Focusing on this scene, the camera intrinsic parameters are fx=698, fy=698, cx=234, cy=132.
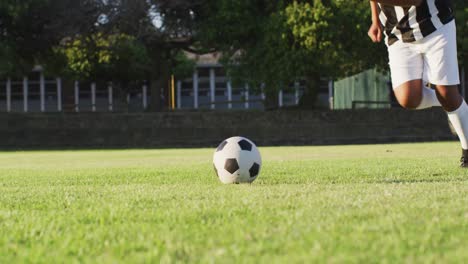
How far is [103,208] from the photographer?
5.21 m

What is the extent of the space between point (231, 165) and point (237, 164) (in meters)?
0.07

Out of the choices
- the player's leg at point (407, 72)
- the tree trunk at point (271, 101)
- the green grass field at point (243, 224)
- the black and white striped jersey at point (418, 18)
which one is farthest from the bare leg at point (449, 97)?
the tree trunk at point (271, 101)

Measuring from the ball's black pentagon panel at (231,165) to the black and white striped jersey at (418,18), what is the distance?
2.19 m

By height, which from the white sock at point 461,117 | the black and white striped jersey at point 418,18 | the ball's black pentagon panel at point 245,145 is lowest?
the ball's black pentagon panel at point 245,145

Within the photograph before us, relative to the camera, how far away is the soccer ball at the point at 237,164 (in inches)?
292

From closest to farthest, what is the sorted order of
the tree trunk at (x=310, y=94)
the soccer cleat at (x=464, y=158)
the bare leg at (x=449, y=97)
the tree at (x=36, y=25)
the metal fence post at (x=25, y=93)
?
1. the bare leg at (x=449, y=97)
2. the soccer cleat at (x=464, y=158)
3. the tree at (x=36, y=25)
4. the tree trunk at (x=310, y=94)
5. the metal fence post at (x=25, y=93)

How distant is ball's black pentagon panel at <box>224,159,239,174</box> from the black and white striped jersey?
2.19m

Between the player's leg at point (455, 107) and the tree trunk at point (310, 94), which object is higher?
the tree trunk at point (310, 94)

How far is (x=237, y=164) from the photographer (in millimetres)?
7391

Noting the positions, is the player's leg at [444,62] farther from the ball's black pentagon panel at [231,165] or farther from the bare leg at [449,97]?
the ball's black pentagon panel at [231,165]

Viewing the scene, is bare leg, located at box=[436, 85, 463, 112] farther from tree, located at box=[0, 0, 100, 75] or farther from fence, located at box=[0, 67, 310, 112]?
fence, located at box=[0, 67, 310, 112]

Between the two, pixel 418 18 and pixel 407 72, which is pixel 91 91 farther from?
pixel 418 18

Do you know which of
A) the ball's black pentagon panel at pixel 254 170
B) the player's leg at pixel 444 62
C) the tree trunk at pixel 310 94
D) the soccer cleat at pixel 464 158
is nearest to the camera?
the player's leg at pixel 444 62

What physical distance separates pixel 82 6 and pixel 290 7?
9462 millimetres
